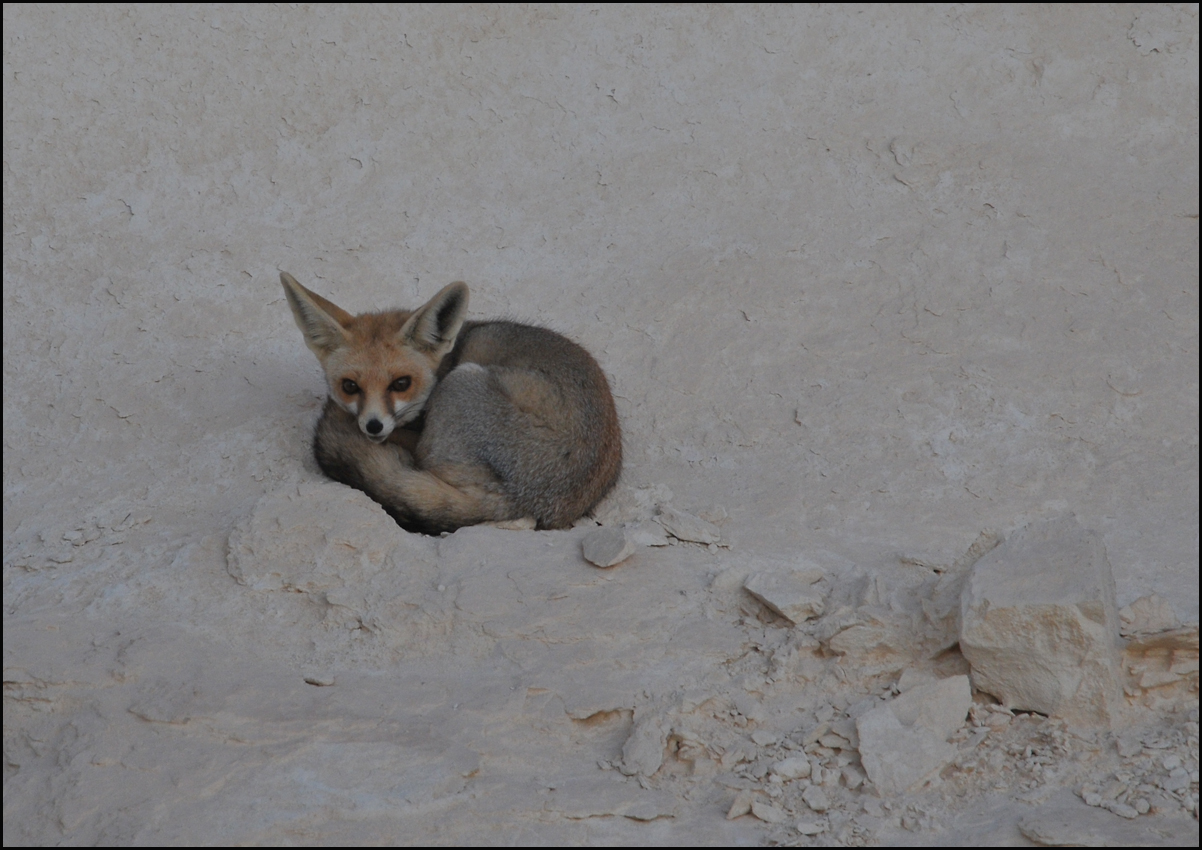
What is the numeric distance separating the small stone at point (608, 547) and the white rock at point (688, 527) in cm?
29

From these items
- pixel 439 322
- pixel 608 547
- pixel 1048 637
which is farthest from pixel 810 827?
pixel 439 322

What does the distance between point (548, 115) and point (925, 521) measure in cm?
378

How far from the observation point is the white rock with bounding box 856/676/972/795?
3.08 m

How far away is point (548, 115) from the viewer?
22.0ft

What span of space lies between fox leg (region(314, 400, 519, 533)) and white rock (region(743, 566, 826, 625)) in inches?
50.1

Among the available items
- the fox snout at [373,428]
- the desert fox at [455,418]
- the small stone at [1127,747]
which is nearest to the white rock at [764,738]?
the small stone at [1127,747]

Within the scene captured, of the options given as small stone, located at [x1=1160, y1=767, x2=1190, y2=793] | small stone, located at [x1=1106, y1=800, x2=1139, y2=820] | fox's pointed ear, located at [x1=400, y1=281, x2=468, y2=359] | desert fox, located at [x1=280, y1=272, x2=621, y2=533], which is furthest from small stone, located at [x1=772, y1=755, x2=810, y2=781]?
fox's pointed ear, located at [x1=400, y1=281, x2=468, y2=359]

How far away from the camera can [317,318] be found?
4.91 m

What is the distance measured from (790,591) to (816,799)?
92cm

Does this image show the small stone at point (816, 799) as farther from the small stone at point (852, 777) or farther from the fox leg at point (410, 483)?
the fox leg at point (410, 483)

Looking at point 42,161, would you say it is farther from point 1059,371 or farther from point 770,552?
point 1059,371

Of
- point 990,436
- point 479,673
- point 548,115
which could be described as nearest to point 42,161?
point 548,115

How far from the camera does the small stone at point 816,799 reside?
303 cm

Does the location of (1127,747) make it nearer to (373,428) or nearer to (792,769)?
(792,769)
